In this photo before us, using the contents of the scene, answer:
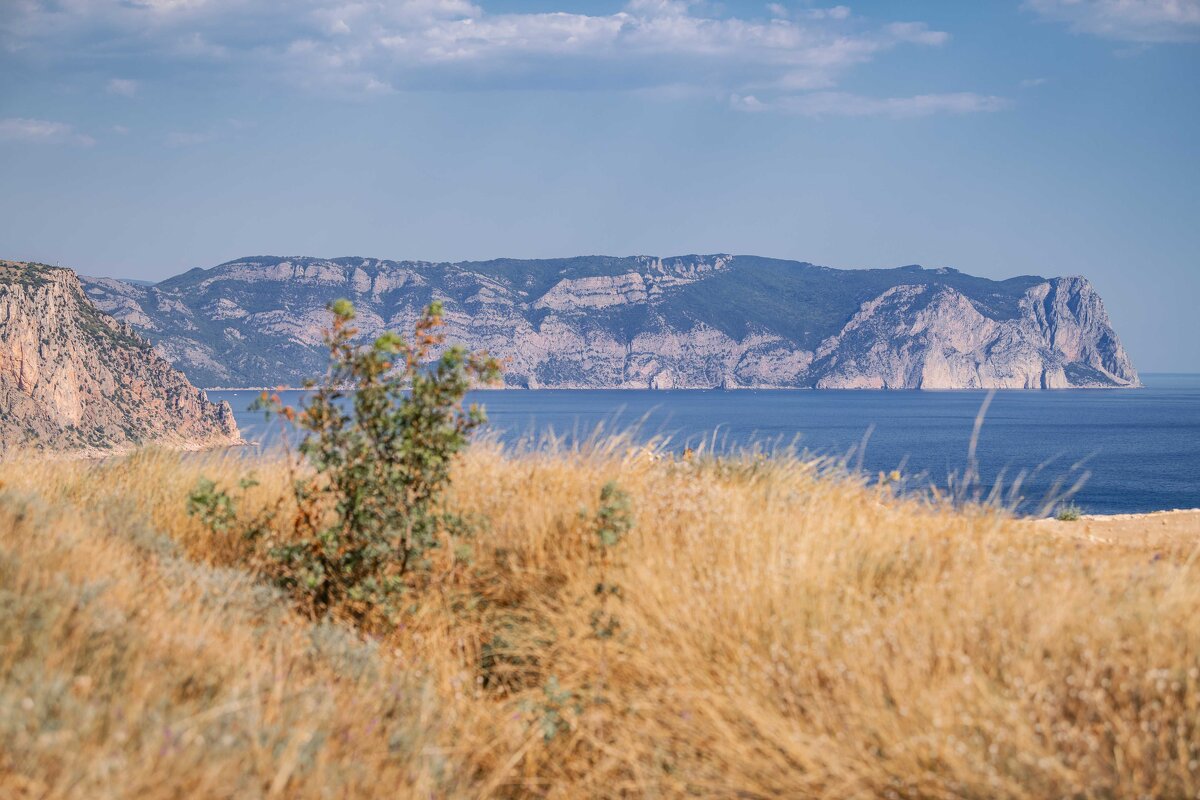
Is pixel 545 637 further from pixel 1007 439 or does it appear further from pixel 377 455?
pixel 1007 439

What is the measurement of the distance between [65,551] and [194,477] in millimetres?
3423

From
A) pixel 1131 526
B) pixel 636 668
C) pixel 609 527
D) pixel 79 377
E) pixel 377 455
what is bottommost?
pixel 79 377

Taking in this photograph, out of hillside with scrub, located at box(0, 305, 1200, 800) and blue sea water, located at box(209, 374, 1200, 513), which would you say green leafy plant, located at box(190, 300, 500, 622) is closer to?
hillside with scrub, located at box(0, 305, 1200, 800)

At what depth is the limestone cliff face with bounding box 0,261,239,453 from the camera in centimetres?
11175

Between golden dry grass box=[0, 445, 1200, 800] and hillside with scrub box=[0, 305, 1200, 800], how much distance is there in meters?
0.02

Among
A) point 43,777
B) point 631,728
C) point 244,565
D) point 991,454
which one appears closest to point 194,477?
point 244,565

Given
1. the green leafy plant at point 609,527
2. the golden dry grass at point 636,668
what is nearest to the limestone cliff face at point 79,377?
the green leafy plant at point 609,527

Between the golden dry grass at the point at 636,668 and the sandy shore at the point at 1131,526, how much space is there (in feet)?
14.8

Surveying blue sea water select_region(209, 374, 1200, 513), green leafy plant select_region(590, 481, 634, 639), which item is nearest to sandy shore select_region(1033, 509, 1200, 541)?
blue sea water select_region(209, 374, 1200, 513)

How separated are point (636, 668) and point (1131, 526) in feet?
31.0

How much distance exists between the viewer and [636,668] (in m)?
5.34

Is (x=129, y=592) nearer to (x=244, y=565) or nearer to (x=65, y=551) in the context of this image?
(x=65, y=551)

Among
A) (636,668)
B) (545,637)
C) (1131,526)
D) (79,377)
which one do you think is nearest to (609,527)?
(545,637)

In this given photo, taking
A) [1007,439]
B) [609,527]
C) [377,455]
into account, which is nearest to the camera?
A: [609,527]
